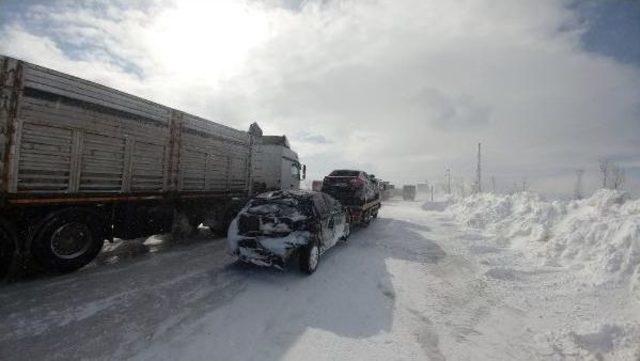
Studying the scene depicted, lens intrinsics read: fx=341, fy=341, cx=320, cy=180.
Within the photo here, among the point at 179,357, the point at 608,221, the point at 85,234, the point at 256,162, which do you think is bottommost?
the point at 179,357

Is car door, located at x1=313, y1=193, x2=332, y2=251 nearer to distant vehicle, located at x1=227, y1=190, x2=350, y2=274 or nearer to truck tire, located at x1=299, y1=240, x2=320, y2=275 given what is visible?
distant vehicle, located at x1=227, y1=190, x2=350, y2=274

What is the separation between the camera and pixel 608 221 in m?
7.80

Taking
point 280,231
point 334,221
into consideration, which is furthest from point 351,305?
point 334,221

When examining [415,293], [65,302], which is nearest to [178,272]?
[65,302]

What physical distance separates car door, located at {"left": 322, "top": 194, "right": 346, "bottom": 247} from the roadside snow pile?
198 inches

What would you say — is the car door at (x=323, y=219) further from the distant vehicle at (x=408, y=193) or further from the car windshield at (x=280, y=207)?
the distant vehicle at (x=408, y=193)

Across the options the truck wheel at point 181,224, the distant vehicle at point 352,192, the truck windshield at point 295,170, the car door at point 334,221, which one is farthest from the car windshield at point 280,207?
the truck windshield at point 295,170

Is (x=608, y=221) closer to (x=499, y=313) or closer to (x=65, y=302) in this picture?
(x=499, y=313)

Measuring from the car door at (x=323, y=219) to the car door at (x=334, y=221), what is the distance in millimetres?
138

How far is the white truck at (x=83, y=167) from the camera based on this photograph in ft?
19.2

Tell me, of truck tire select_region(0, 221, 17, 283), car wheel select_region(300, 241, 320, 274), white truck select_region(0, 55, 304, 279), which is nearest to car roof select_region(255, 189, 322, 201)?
car wheel select_region(300, 241, 320, 274)

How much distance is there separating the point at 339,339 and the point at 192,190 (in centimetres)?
703

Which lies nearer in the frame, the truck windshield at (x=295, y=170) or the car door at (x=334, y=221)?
the car door at (x=334, y=221)

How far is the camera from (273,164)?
49.2 ft
